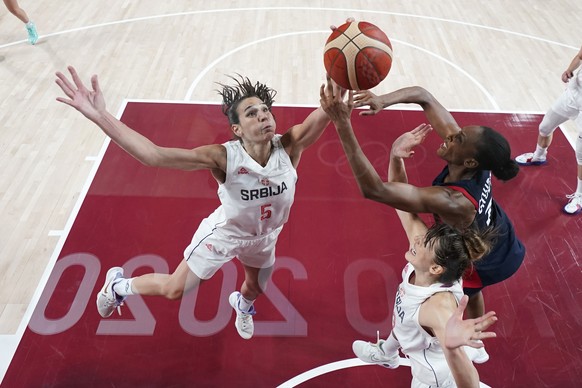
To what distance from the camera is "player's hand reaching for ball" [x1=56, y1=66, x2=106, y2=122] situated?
8.48 ft

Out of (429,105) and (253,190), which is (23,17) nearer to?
(253,190)

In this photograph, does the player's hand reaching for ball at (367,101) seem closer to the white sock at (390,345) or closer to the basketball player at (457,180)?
the basketball player at (457,180)

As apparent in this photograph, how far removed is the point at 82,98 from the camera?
263 cm

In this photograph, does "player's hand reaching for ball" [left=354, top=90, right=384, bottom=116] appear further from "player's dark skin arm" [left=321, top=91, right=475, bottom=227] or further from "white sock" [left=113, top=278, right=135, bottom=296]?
"white sock" [left=113, top=278, right=135, bottom=296]

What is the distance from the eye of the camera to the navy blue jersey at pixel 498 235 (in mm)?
2965

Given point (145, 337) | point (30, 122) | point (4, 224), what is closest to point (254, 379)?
point (145, 337)

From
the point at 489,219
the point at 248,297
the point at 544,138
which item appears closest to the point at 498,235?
the point at 489,219

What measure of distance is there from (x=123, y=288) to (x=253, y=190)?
4.13 ft

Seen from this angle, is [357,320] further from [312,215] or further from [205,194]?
[205,194]

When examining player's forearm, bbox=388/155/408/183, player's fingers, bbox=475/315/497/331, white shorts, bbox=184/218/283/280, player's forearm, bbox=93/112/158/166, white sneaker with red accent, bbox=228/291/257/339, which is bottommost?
white sneaker with red accent, bbox=228/291/257/339

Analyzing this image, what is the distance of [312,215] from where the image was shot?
479 cm

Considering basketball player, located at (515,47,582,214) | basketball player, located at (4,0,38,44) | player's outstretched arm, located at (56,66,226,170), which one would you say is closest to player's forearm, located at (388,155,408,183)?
player's outstretched arm, located at (56,66,226,170)

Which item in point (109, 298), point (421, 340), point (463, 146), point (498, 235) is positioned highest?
point (463, 146)

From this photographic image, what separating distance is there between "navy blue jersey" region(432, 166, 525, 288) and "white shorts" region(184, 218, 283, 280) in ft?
3.61
